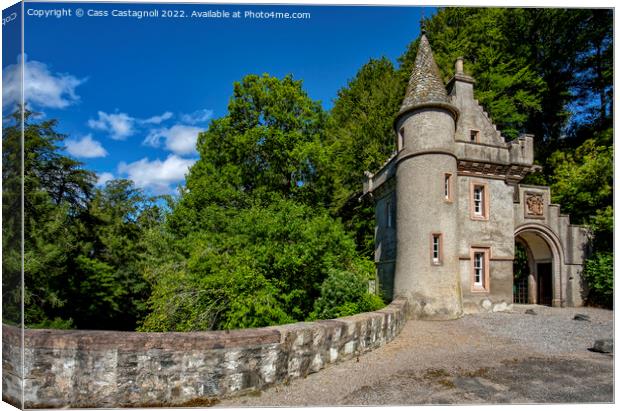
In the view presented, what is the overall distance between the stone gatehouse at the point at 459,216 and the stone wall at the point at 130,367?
866 cm

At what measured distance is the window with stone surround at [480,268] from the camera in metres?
14.7

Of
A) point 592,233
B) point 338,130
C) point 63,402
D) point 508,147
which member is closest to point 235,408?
point 63,402

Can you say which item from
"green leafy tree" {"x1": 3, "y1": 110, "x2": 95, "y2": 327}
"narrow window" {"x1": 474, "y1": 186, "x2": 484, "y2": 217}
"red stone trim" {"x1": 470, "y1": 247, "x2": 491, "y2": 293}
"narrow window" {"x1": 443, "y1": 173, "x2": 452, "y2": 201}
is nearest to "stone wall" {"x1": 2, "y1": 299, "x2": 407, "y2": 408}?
"green leafy tree" {"x1": 3, "y1": 110, "x2": 95, "y2": 327}

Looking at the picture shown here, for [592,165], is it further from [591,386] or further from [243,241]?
[243,241]

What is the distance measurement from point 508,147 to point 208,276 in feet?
41.9

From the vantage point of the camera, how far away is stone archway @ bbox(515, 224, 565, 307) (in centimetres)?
1609

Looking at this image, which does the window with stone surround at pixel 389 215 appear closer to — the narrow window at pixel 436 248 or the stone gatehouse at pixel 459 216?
the stone gatehouse at pixel 459 216

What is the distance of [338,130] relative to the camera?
23.5 metres

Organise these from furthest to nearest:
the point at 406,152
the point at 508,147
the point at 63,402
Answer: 1. the point at 508,147
2. the point at 406,152
3. the point at 63,402

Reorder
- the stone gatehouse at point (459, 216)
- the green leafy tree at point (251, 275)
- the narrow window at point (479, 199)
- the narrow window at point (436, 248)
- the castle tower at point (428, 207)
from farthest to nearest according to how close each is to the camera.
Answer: the narrow window at point (479, 199), the stone gatehouse at point (459, 216), the narrow window at point (436, 248), the castle tower at point (428, 207), the green leafy tree at point (251, 275)

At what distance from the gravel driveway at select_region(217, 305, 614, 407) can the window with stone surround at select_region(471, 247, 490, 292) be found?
508cm

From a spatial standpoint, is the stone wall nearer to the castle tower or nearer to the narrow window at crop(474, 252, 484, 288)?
the castle tower

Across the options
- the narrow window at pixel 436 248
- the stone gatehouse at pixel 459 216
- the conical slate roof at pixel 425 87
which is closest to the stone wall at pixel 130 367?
the stone gatehouse at pixel 459 216

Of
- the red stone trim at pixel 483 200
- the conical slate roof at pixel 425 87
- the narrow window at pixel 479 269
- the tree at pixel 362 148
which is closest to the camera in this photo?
the conical slate roof at pixel 425 87
